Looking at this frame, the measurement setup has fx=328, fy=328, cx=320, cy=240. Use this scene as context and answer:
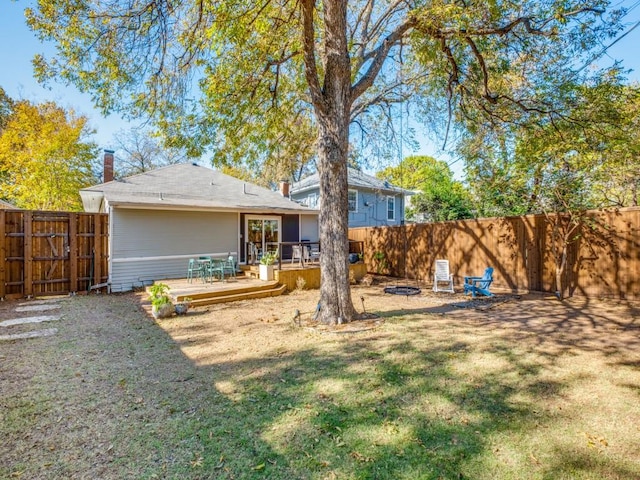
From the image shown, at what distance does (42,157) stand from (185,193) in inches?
449

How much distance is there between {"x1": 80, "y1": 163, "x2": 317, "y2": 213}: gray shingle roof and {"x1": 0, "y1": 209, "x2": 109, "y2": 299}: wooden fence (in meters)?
1.29

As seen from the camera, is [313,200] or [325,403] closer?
[325,403]

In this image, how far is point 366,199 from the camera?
69.8 feet

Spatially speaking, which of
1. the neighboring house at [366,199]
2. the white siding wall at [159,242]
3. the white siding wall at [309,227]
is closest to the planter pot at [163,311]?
the white siding wall at [159,242]

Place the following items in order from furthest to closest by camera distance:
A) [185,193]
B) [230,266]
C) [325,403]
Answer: [185,193], [230,266], [325,403]

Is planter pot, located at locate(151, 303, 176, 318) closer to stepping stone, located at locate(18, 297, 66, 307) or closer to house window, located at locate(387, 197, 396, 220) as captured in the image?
stepping stone, located at locate(18, 297, 66, 307)

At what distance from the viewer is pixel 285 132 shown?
10539mm

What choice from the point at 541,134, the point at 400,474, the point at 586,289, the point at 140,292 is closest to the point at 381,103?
the point at 541,134

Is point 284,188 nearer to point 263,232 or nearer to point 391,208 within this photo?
point 263,232

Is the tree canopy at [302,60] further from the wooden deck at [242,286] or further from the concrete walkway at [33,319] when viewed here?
the concrete walkway at [33,319]

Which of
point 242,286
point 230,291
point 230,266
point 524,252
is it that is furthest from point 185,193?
point 524,252

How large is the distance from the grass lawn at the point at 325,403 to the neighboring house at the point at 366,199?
568 inches


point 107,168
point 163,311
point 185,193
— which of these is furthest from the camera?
point 107,168

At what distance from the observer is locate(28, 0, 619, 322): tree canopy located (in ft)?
20.6
